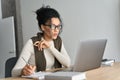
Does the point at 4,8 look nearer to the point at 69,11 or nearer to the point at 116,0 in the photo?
the point at 69,11

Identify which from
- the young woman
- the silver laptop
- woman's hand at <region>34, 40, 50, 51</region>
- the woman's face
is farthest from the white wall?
the silver laptop

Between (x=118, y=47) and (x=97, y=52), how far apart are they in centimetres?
198

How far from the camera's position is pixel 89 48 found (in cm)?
196

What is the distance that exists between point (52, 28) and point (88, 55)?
0.69 metres

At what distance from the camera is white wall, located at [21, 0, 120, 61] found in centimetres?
394

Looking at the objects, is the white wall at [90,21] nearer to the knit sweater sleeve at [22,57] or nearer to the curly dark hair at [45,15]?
the curly dark hair at [45,15]

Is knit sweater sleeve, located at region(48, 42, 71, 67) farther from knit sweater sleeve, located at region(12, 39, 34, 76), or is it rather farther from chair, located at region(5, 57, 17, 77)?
chair, located at region(5, 57, 17, 77)

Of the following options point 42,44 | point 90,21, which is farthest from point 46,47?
point 90,21

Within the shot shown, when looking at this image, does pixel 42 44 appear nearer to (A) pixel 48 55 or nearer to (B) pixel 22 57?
(A) pixel 48 55

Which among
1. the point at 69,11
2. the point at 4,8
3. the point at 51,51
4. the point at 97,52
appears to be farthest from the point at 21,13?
the point at 97,52

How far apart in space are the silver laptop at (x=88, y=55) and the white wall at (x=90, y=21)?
1.93 metres

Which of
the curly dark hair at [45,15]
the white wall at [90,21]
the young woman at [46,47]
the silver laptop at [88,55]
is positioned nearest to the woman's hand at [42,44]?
the young woman at [46,47]

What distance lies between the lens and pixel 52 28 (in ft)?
8.33

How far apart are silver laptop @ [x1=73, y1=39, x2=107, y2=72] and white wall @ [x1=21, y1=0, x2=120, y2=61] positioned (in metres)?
1.93
